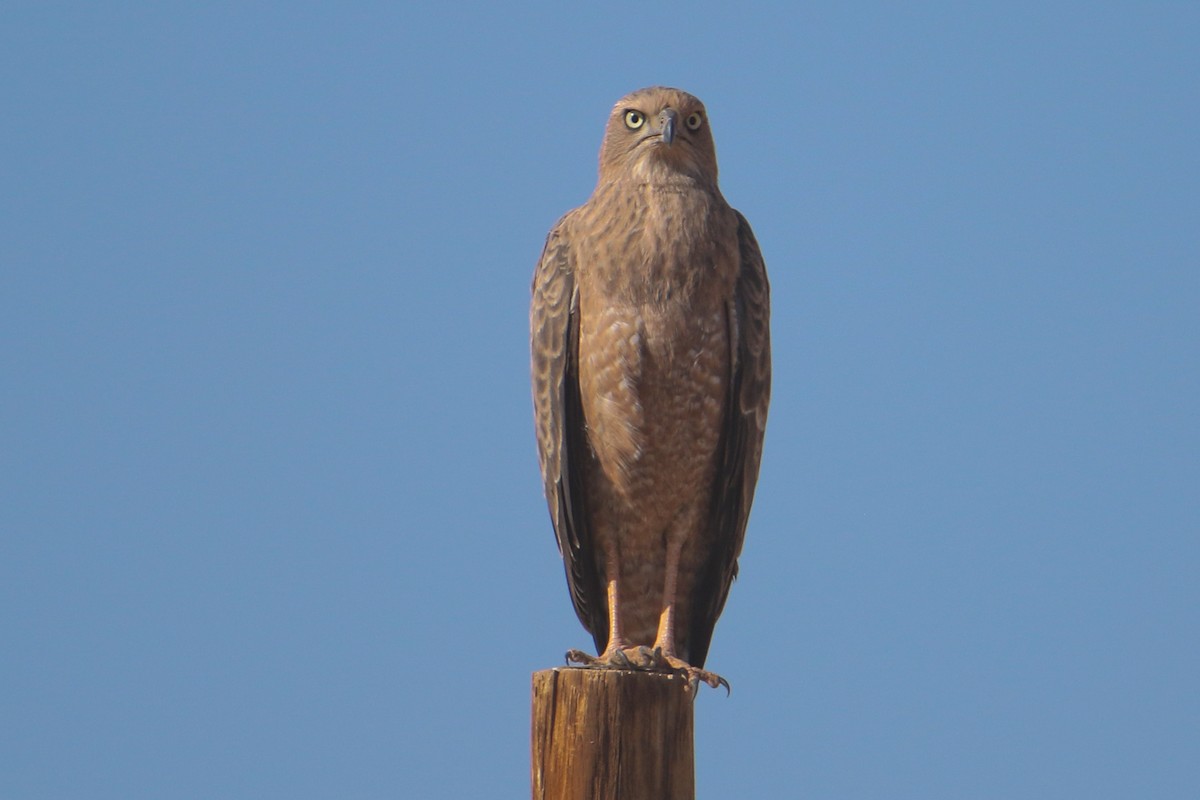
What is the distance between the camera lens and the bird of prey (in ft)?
20.3

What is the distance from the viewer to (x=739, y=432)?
6.41m

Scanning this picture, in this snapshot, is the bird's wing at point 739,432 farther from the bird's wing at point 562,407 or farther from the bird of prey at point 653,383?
the bird's wing at point 562,407

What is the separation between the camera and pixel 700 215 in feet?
20.7

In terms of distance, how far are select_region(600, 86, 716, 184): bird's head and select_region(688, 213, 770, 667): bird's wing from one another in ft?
1.24

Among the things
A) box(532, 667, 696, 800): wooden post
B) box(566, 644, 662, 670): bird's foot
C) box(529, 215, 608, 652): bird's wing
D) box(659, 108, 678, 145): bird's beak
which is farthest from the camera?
box(659, 108, 678, 145): bird's beak

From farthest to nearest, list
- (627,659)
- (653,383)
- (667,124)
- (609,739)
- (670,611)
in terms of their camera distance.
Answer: (667,124)
(670,611)
(653,383)
(627,659)
(609,739)

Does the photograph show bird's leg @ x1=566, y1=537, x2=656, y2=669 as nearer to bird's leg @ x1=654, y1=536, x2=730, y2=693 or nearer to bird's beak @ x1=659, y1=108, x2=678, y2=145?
bird's leg @ x1=654, y1=536, x2=730, y2=693

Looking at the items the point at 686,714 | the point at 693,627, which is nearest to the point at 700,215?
the point at 693,627

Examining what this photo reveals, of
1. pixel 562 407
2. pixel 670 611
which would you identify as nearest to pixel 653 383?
pixel 562 407

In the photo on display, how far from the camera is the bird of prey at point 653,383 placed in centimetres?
618

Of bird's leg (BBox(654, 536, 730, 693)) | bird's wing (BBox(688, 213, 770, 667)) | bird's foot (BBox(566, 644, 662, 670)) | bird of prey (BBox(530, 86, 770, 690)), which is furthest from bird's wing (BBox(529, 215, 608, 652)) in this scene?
bird's foot (BBox(566, 644, 662, 670))

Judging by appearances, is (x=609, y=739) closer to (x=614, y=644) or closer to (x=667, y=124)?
(x=614, y=644)

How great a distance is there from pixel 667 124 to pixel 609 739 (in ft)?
9.83

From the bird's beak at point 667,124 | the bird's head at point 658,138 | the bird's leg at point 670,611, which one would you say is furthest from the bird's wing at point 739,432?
the bird's beak at point 667,124
